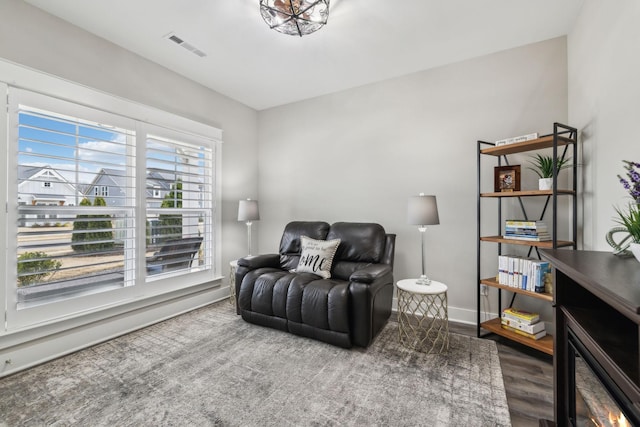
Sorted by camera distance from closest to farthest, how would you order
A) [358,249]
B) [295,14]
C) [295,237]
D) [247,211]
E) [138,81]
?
[295,14] → [138,81] → [358,249] → [295,237] → [247,211]

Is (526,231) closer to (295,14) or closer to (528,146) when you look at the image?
(528,146)

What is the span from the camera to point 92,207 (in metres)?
2.52

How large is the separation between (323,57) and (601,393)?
10.2ft

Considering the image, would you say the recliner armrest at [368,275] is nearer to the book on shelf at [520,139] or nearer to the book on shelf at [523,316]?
the book on shelf at [523,316]

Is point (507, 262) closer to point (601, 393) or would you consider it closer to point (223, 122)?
point (601, 393)

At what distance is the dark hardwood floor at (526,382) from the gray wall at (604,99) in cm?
96

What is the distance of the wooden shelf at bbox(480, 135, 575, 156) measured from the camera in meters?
2.18

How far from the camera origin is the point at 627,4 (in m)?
1.49

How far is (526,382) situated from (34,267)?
3738 mm

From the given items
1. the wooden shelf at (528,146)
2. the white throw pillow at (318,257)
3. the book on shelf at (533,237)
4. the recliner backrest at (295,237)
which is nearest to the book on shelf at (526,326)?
the book on shelf at (533,237)

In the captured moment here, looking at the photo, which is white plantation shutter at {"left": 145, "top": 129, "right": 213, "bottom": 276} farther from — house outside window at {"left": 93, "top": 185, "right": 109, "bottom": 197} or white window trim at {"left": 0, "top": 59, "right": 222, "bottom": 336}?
house outside window at {"left": 93, "top": 185, "right": 109, "bottom": 197}

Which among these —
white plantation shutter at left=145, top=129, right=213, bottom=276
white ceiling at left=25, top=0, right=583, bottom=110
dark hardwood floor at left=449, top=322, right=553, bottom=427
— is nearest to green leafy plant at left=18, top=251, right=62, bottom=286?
white plantation shutter at left=145, top=129, right=213, bottom=276

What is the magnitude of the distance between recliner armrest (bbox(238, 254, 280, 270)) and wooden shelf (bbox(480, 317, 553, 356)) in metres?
2.19

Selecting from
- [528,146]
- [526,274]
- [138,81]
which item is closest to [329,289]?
[526,274]
